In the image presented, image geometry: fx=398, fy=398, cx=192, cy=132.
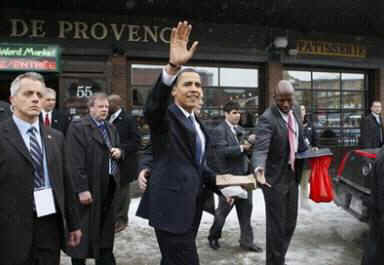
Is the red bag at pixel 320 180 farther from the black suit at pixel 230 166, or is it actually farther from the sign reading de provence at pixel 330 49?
the sign reading de provence at pixel 330 49

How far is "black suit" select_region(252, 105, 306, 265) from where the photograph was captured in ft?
13.3

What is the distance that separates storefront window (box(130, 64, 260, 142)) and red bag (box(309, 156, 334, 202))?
5910mm

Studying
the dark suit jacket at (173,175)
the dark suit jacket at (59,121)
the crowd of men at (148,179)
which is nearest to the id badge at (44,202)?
the crowd of men at (148,179)

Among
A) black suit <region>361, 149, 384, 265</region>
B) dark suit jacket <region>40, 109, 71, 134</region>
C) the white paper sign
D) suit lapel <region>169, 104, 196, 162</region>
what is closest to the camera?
black suit <region>361, 149, 384, 265</region>

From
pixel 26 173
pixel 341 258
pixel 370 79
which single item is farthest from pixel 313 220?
pixel 370 79

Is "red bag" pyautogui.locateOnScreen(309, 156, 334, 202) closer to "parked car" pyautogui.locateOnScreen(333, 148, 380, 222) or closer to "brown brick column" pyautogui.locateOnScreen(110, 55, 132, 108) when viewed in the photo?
"parked car" pyautogui.locateOnScreen(333, 148, 380, 222)

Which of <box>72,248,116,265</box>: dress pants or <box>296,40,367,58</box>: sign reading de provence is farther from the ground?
<box>296,40,367,58</box>: sign reading de provence

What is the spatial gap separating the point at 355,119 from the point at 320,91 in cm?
149

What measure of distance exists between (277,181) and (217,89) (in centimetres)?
639

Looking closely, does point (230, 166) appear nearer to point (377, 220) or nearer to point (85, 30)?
point (377, 220)

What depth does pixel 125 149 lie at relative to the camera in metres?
5.79

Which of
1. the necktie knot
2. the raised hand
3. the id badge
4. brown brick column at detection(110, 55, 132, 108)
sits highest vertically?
brown brick column at detection(110, 55, 132, 108)

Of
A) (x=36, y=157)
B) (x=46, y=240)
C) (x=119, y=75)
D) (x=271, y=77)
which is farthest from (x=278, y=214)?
A: (x=271, y=77)

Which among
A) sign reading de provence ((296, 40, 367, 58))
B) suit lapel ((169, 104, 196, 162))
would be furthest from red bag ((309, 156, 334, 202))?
sign reading de provence ((296, 40, 367, 58))
